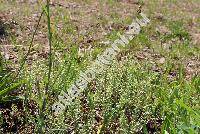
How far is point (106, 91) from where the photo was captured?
4.38m

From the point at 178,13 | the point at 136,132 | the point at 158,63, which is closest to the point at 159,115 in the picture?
the point at 136,132

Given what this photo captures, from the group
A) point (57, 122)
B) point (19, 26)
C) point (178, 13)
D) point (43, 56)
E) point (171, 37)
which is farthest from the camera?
point (178, 13)

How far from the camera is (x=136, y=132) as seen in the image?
160 inches

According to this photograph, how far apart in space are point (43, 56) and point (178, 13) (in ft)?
21.7

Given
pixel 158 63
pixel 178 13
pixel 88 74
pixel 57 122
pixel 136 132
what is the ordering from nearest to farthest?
pixel 57 122
pixel 136 132
pixel 88 74
pixel 158 63
pixel 178 13

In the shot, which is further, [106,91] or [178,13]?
[178,13]

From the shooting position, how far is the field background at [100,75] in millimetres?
3951

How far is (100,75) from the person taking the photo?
4902mm

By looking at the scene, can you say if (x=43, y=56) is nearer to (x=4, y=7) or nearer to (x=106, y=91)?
(x=106, y=91)

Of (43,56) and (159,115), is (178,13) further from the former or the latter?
(159,115)

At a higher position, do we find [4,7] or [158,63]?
[4,7]

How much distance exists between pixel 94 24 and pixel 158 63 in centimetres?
258

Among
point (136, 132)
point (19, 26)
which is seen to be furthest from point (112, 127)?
point (19, 26)

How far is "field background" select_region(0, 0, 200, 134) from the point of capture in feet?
13.0
